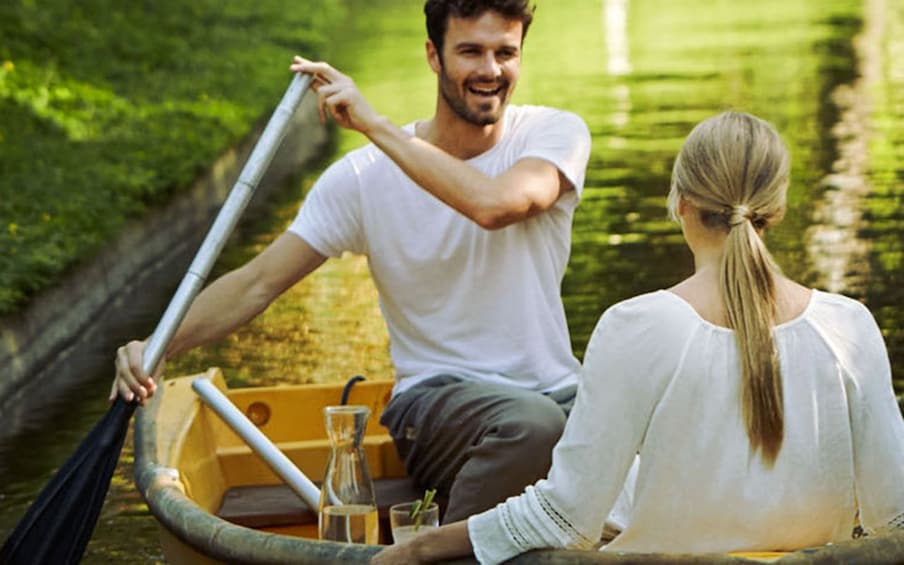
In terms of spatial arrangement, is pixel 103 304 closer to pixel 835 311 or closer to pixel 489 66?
pixel 489 66

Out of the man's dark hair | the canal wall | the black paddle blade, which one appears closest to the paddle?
the black paddle blade

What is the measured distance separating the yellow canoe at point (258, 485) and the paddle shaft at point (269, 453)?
0.41 feet

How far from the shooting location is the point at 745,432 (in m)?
3.75

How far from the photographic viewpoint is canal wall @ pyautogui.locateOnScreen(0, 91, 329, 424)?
10.6m

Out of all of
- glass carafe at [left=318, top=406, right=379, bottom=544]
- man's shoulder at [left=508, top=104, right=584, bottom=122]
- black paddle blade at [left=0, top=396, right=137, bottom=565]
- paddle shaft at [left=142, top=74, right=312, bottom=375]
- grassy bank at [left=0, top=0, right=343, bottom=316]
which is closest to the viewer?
glass carafe at [left=318, top=406, right=379, bottom=544]

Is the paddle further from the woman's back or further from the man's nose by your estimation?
the woman's back

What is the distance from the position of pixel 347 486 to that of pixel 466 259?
841mm

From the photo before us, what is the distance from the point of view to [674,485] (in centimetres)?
381

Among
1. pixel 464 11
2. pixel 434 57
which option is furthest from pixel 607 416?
pixel 434 57

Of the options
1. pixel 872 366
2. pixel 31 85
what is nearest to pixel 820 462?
pixel 872 366

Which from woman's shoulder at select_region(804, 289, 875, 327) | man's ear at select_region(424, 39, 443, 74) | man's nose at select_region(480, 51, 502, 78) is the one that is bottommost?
woman's shoulder at select_region(804, 289, 875, 327)

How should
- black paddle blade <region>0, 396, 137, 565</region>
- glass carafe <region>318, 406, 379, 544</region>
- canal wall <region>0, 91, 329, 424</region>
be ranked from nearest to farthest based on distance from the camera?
glass carafe <region>318, 406, 379, 544</region> → black paddle blade <region>0, 396, 137, 565</region> → canal wall <region>0, 91, 329, 424</region>

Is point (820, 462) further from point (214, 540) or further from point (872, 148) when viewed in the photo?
point (872, 148)

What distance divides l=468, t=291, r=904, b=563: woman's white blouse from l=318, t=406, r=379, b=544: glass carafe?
3.05 feet
